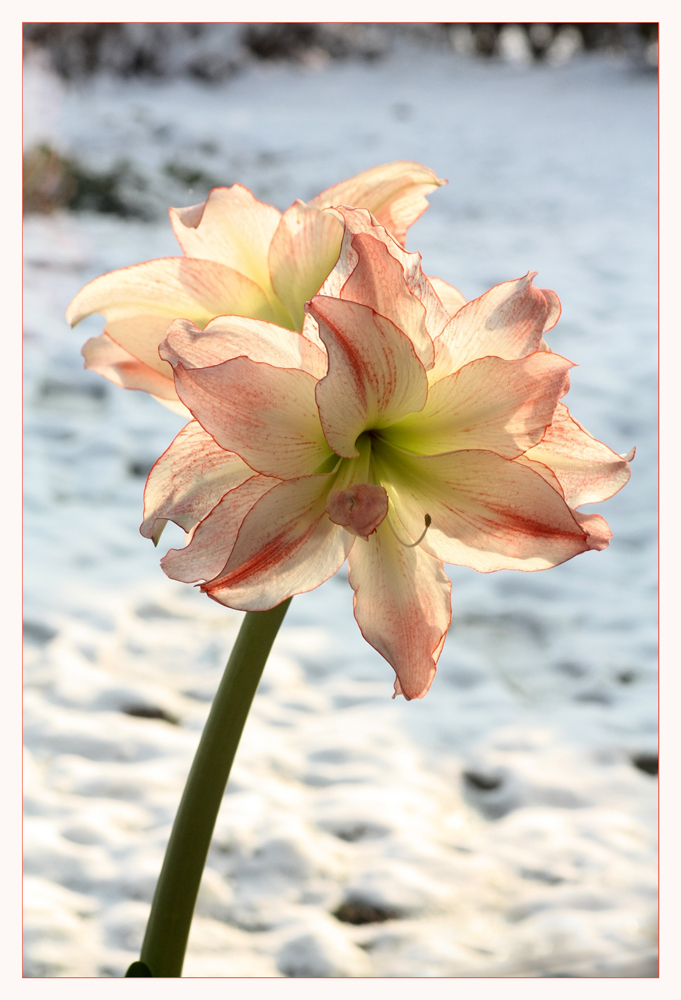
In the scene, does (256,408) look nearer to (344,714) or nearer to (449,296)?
(449,296)

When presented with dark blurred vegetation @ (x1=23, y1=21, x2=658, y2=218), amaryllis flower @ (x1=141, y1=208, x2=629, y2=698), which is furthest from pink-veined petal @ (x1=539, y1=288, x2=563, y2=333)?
dark blurred vegetation @ (x1=23, y1=21, x2=658, y2=218)

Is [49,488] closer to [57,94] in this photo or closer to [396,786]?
[396,786]

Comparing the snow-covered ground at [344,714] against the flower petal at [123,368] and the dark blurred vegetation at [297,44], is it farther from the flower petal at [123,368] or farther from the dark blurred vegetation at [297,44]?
the flower petal at [123,368]

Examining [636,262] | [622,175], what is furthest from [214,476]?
[622,175]

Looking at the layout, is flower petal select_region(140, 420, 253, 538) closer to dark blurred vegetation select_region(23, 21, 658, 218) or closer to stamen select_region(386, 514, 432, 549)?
stamen select_region(386, 514, 432, 549)

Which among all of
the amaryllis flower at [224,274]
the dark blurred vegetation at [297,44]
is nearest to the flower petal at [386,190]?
the amaryllis flower at [224,274]

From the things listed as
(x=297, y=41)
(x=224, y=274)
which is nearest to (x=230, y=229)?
(x=224, y=274)
